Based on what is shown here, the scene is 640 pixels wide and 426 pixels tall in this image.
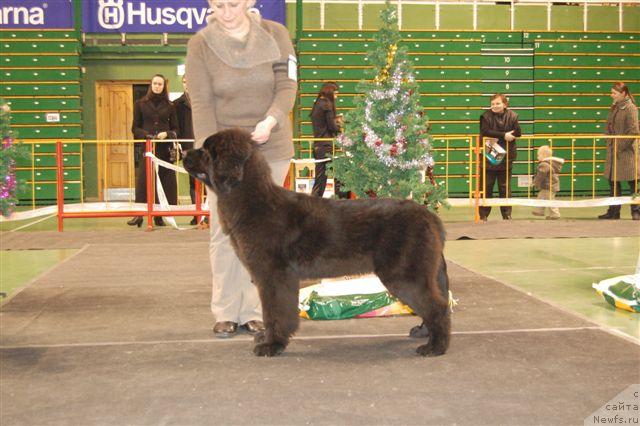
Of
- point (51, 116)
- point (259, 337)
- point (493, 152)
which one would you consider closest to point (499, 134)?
point (493, 152)

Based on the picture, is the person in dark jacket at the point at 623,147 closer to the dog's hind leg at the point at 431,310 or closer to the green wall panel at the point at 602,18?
the green wall panel at the point at 602,18

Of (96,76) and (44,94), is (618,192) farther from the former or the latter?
(44,94)

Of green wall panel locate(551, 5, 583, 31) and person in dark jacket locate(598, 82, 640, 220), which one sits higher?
green wall panel locate(551, 5, 583, 31)

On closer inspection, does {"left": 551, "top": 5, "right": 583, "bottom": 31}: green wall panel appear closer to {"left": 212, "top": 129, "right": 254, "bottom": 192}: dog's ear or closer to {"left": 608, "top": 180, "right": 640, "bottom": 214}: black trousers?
{"left": 608, "top": 180, "right": 640, "bottom": 214}: black trousers

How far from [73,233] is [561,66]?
11790 millimetres

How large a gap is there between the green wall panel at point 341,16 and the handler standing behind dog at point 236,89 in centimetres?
1220

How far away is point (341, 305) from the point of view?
4.59 meters

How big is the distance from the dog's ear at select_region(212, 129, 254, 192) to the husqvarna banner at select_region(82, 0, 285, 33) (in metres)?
12.4

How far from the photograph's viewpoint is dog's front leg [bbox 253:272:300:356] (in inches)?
143

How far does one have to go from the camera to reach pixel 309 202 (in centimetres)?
371

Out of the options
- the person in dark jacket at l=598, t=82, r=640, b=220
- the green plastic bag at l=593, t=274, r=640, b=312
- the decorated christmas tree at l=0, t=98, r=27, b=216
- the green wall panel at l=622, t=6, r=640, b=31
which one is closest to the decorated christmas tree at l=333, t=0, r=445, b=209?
the green plastic bag at l=593, t=274, r=640, b=312

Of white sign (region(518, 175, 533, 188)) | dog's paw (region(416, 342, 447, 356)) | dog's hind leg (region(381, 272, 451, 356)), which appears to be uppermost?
white sign (region(518, 175, 533, 188))

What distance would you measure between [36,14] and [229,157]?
13.5 m

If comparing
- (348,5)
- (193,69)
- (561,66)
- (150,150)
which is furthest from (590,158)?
(193,69)
